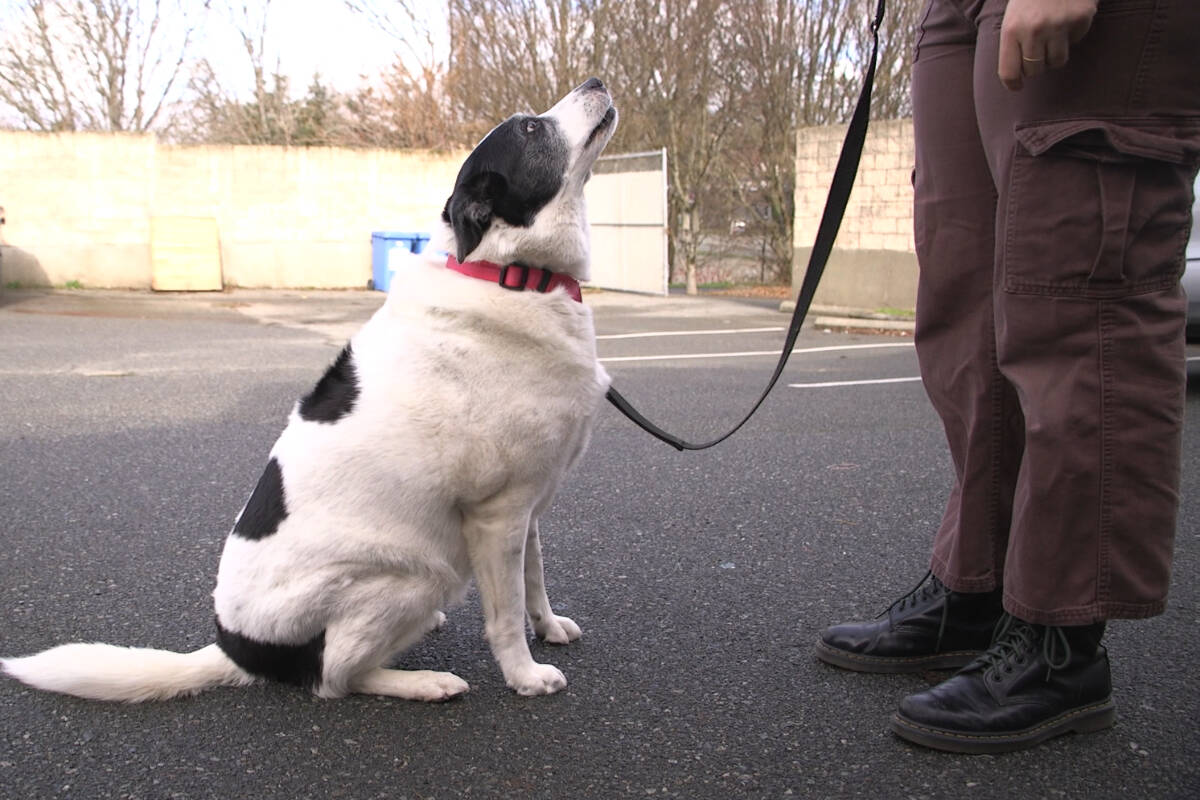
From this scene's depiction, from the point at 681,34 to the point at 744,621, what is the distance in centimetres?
1752

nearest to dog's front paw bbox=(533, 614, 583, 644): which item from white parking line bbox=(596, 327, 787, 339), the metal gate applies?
white parking line bbox=(596, 327, 787, 339)

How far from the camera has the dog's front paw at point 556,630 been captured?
259cm

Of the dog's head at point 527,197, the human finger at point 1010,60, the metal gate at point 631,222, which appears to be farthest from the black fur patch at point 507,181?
the metal gate at point 631,222

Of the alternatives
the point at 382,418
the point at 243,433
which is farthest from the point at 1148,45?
the point at 243,433

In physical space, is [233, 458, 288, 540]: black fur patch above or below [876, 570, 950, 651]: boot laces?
above

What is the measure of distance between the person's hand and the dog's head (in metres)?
1.08

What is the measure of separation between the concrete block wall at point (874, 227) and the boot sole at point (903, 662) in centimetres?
1018

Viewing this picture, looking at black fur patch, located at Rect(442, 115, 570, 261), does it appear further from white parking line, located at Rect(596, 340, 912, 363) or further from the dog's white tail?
white parking line, located at Rect(596, 340, 912, 363)

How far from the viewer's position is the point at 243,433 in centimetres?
516

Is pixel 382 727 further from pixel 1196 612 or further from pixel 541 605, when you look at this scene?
pixel 1196 612

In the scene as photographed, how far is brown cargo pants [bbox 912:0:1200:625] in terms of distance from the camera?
1779 millimetres

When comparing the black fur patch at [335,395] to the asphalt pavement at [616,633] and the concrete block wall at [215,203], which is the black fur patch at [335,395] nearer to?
the asphalt pavement at [616,633]

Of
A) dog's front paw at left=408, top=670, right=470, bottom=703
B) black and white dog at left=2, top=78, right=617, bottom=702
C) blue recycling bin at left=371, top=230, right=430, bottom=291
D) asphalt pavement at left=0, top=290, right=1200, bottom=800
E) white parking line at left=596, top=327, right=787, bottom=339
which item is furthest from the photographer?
blue recycling bin at left=371, top=230, right=430, bottom=291

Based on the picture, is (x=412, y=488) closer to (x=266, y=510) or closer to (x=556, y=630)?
(x=266, y=510)
